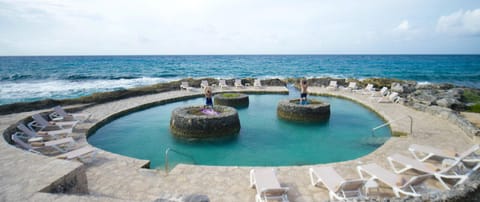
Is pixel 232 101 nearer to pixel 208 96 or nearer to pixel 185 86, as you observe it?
pixel 208 96

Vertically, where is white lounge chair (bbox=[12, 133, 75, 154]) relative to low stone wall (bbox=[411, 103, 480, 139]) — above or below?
below

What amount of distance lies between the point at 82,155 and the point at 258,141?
5.73 m

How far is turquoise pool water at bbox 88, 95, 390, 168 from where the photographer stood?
846 centimetres

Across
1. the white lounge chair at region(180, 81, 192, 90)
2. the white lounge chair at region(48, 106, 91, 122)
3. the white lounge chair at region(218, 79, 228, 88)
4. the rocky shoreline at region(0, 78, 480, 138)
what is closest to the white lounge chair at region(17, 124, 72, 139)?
the white lounge chair at region(48, 106, 91, 122)

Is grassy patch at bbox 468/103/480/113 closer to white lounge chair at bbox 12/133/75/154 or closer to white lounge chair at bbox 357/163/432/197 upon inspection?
white lounge chair at bbox 357/163/432/197

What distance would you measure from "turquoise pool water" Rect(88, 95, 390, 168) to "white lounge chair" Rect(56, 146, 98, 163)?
1.53 m

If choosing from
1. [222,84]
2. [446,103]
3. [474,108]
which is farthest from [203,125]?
[474,108]

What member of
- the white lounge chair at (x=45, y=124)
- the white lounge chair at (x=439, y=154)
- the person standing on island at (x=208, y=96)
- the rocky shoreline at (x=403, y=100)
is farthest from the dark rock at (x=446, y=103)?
the white lounge chair at (x=45, y=124)

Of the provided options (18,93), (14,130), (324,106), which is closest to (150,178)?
(14,130)

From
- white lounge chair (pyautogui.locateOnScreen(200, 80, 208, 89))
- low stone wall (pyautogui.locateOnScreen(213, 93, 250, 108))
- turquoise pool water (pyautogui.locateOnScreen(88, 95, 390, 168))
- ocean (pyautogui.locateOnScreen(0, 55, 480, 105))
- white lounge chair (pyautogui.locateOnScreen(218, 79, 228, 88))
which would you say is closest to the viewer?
turquoise pool water (pyautogui.locateOnScreen(88, 95, 390, 168))

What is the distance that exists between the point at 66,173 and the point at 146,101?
11.7m

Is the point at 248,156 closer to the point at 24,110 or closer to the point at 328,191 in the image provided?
the point at 328,191

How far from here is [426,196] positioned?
4.56 meters

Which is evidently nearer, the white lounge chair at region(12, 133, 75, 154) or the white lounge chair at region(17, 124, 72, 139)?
the white lounge chair at region(12, 133, 75, 154)
